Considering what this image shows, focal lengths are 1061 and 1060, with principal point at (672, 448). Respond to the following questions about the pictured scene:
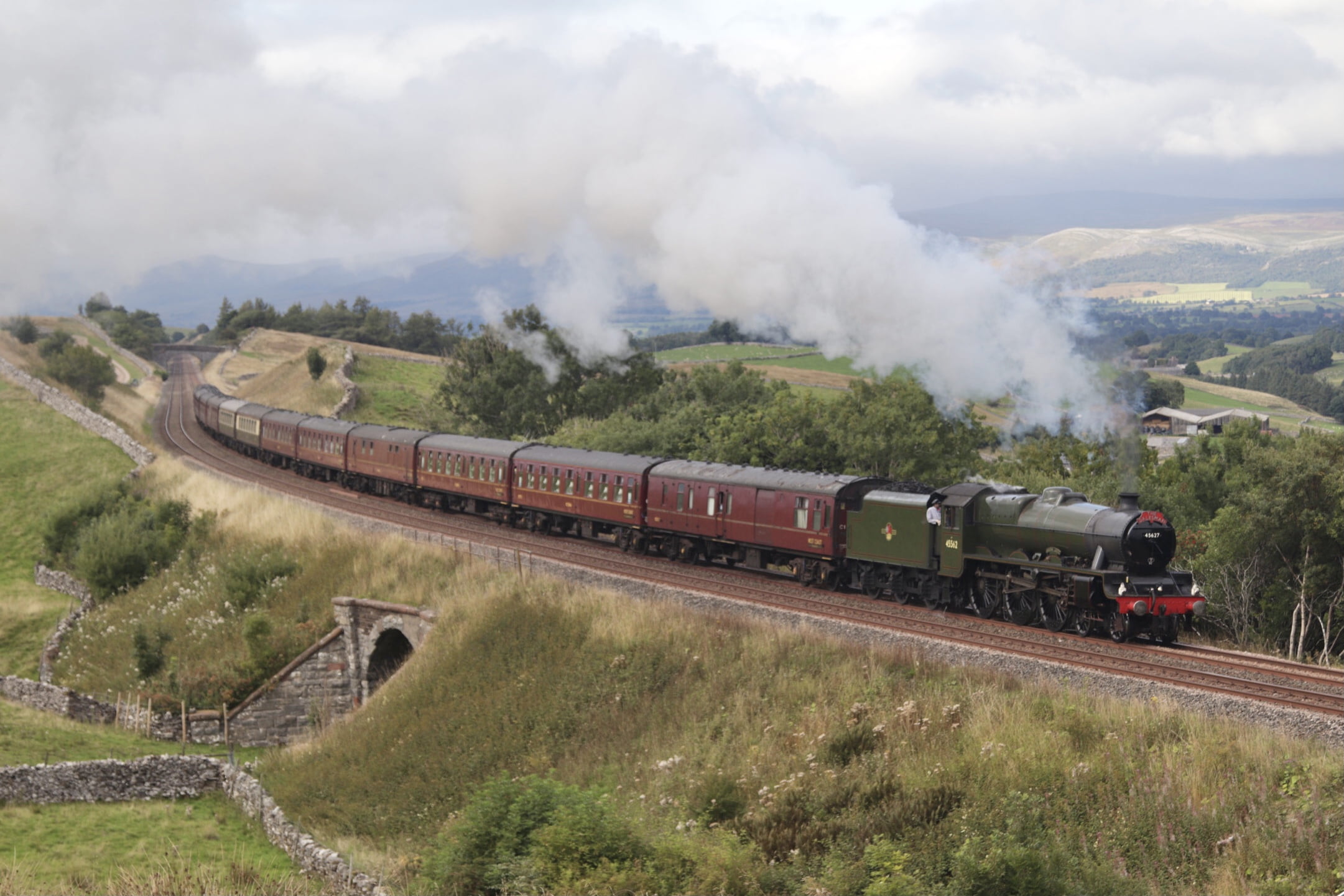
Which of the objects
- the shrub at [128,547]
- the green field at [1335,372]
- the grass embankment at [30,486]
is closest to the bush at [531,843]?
the grass embankment at [30,486]

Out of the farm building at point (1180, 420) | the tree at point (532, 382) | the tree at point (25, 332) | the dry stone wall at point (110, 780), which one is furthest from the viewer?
the tree at point (25, 332)

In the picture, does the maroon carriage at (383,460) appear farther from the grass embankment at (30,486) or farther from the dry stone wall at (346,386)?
the dry stone wall at (346,386)

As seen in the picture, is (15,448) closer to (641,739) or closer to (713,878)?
(641,739)

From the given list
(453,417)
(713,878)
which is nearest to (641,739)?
(713,878)

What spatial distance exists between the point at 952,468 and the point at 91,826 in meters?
36.3

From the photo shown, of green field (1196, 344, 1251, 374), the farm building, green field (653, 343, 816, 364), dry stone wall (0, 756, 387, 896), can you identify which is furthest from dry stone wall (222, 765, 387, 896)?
green field (1196, 344, 1251, 374)

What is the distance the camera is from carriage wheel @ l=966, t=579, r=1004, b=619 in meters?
24.0

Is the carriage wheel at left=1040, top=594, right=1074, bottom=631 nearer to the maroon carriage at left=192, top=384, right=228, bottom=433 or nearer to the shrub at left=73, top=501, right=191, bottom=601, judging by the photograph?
the shrub at left=73, top=501, right=191, bottom=601

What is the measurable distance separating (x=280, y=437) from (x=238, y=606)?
1163 inches

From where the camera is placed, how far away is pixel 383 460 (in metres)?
49.5

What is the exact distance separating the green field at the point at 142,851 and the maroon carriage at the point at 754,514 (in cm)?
1454

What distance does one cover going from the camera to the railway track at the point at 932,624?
17609 millimetres

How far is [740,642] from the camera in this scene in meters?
21.0

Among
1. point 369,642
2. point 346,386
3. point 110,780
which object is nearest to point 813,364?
point 346,386
